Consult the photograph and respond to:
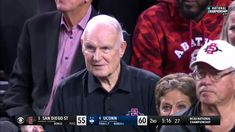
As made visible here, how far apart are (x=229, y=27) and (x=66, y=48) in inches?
35.6

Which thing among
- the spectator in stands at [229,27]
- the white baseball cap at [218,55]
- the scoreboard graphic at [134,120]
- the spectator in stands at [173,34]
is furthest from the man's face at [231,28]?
the scoreboard graphic at [134,120]

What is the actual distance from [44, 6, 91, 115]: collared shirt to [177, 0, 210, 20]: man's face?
1.73 feet

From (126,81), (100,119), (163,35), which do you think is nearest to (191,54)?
(163,35)

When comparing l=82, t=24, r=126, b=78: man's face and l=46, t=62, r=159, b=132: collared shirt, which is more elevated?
l=82, t=24, r=126, b=78: man's face

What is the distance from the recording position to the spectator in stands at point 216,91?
315 cm

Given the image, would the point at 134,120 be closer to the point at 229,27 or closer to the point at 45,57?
the point at 229,27

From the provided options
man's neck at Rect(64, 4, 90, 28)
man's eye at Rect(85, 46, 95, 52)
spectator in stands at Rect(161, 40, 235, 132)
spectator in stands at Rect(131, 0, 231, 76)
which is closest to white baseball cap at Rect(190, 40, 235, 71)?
spectator in stands at Rect(161, 40, 235, 132)

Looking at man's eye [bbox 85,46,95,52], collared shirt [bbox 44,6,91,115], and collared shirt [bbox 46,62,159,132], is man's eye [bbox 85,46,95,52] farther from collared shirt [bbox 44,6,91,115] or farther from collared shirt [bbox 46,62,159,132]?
collared shirt [bbox 44,6,91,115]

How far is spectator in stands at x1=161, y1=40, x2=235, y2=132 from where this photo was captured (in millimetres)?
3152

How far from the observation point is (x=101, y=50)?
362 cm

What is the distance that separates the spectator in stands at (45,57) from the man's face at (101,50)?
1.44 feet

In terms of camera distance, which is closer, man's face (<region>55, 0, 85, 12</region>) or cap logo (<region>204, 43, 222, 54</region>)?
cap logo (<region>204, 43, 222, 54</region>)

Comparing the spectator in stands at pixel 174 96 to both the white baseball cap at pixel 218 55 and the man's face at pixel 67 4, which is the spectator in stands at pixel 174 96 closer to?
the white baseball cap at pixel 218 55

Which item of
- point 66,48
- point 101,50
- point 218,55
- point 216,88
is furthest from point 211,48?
point 66,48
